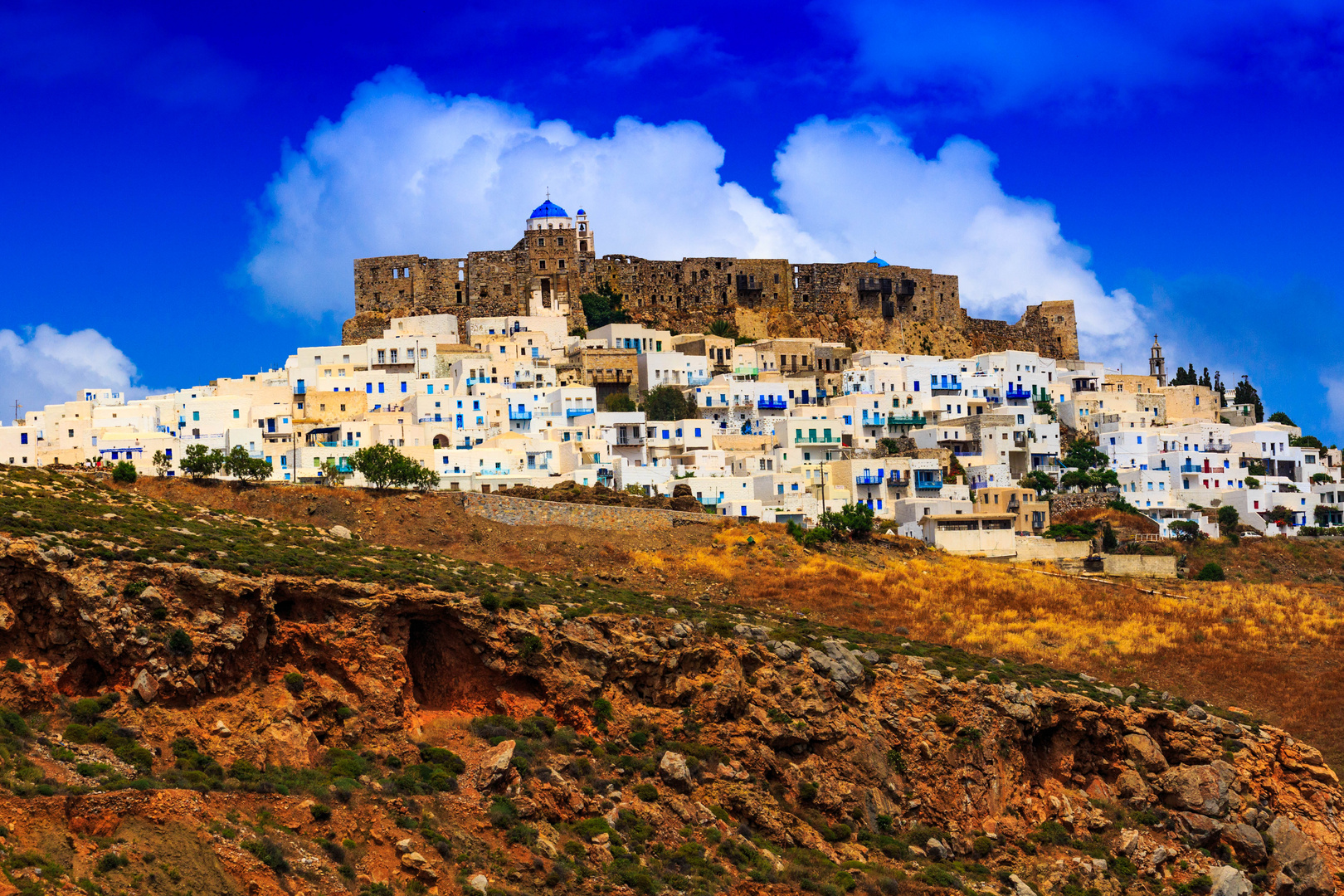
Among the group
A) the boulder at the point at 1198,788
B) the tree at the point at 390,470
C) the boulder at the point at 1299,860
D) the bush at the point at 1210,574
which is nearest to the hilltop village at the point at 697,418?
the tree at the point at 390,470

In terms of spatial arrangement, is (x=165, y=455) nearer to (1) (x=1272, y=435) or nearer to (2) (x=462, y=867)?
(2) (x=462, y=867)

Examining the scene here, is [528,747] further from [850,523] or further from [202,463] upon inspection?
[850,523]

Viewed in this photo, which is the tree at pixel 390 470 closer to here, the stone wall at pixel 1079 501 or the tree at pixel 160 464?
the tree at pixel 160 464

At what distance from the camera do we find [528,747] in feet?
103

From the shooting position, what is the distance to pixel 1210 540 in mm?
77125

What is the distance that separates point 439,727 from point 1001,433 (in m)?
56.0

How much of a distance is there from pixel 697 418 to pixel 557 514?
81.2 ft

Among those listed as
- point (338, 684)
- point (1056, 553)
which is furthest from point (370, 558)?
point (1056, 553)

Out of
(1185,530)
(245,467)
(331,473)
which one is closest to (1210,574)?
(1185,530)

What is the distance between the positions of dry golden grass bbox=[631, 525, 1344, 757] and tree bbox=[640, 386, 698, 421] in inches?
832

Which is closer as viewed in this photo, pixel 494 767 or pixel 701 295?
pixel 494 767

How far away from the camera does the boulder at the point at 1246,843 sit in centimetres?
3669

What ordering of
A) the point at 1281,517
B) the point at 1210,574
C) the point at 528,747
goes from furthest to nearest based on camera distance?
the point at 1281,517 → the point at 1210,574 → the point at 528,747

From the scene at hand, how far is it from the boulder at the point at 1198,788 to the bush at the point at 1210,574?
3224cm
